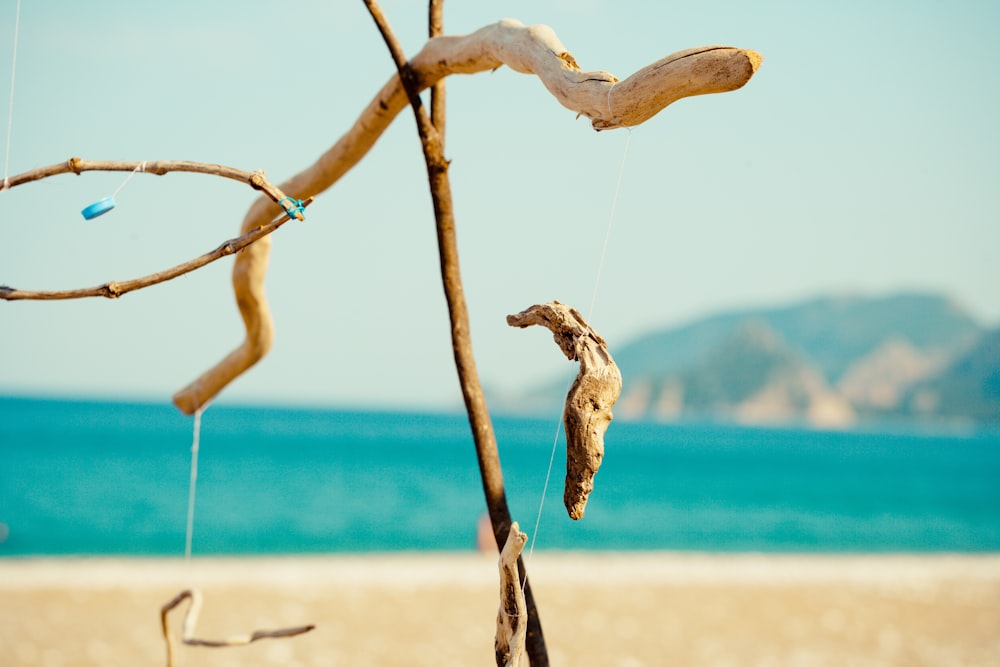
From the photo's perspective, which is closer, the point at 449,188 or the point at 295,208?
the point at 295,208

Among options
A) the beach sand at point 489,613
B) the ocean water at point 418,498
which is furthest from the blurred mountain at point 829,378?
the beach sand at point 489,613

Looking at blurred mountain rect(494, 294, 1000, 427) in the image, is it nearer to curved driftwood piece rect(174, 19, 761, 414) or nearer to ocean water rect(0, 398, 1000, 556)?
ocean water rect(0, 398, 1000, 556)

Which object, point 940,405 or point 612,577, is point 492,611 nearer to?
point 612,577

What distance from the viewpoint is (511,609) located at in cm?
244

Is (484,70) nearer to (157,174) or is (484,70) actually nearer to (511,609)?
(157,174)

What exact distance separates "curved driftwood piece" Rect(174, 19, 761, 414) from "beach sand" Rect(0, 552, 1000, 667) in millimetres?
4944

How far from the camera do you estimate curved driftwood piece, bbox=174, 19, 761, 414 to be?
2027 mm

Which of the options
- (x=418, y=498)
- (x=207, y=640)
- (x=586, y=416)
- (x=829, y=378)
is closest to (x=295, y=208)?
(x=586, y=416)

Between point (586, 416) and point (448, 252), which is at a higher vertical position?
point (448, 252)

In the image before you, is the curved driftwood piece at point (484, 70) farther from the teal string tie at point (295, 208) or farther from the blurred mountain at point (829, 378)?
the blurred mountain at point (829, 378)

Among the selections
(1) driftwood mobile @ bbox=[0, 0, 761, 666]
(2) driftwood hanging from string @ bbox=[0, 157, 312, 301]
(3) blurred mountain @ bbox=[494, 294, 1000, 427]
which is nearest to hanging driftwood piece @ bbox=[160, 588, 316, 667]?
(1) driftwood mobile @ bbox=[0, 0, 761, 666]

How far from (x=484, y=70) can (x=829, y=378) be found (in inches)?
6740

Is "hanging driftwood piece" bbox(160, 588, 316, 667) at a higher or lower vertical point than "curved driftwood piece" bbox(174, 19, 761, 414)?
lower

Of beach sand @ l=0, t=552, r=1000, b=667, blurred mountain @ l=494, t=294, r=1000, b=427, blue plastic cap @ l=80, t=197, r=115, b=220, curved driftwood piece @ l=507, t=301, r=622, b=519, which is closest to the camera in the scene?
curved driftwood piece @ l=507, t=301, r=622, b=519
